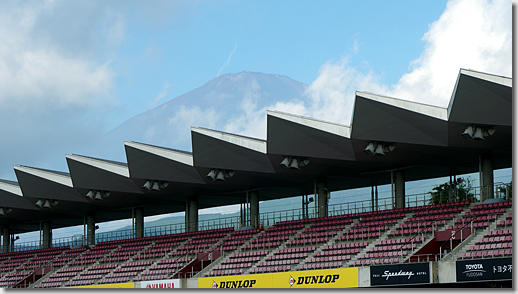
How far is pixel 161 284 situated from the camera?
34656mm

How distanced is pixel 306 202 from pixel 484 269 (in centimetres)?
2373

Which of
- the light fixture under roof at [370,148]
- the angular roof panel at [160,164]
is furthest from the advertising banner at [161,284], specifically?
the light fixture under roof at [370,148]

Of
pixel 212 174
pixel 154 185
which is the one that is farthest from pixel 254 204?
pixel 212 174

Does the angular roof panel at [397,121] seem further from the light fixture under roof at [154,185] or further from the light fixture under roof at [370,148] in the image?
the light fixture under roof at [154,185]

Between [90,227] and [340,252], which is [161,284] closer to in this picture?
[340,252]

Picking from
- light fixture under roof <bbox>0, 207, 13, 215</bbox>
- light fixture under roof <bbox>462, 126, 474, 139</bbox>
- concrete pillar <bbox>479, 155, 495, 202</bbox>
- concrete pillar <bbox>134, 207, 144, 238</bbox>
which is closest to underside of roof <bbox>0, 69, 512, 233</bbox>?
light fixture under roof <bbox>462, 126, 474, 139</bbox>

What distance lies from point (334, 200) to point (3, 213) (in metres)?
30.3

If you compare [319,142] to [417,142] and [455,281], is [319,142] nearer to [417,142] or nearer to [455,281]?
[417,142]

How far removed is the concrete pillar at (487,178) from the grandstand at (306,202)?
57 mm

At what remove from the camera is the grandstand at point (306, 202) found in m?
27.7

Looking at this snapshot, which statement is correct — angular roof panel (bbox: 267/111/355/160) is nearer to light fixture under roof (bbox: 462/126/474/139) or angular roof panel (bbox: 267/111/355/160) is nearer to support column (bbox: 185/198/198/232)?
light fixture under roof (bbox: 462/126/474/139)

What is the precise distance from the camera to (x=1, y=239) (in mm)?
66875

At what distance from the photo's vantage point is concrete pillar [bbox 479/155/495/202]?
35266mm

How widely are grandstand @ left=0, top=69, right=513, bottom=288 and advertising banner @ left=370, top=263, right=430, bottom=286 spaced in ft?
0.15
